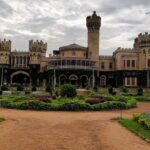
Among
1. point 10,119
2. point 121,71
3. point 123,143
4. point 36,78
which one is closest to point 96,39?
point 121,71

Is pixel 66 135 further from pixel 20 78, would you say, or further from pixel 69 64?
pixel 20 78

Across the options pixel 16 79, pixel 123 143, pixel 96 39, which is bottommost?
pixel 123 143

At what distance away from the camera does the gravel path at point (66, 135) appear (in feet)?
49.7

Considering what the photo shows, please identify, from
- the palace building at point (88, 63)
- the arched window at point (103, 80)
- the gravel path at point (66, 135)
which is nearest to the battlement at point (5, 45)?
the palace building at point (88, 63)

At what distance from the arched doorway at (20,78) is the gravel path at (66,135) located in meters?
63.7

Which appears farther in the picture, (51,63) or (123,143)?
(51,63)

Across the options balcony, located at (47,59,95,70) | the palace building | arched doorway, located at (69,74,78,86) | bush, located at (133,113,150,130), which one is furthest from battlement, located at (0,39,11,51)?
bush, located at (133,113,150,130)

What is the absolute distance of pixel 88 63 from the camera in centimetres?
7812

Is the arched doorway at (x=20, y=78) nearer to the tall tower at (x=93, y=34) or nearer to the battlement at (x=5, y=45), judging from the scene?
the battlement at (x=5, y=45)

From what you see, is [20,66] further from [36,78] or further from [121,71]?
[121,71]

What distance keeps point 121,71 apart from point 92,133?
2619 inches

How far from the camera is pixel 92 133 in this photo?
18.4 m

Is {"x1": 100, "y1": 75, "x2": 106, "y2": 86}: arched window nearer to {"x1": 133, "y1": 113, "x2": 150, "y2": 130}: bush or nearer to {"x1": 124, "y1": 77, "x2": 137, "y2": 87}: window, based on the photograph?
{"x1": 124, "y1": 77, "x2": 137, "y2": 87}: window

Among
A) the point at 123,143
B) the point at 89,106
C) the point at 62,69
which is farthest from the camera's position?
the point at 62,69
